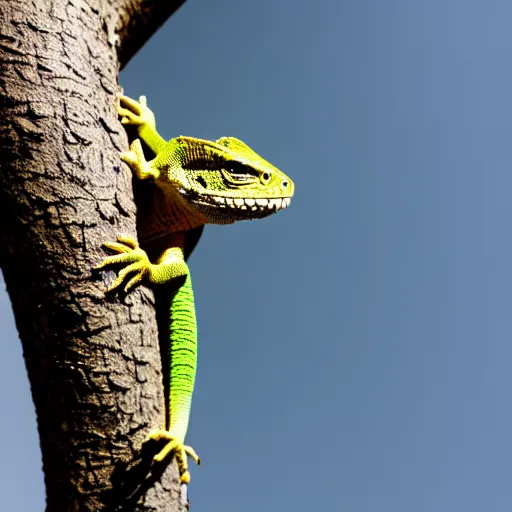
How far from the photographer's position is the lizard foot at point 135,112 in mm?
1924

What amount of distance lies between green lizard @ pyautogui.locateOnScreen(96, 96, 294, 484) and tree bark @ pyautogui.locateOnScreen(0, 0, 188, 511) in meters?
0.31

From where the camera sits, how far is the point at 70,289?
4.82 feet

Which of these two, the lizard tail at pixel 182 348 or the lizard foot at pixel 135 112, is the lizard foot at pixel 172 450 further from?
the lizard foot at pixel 135 112

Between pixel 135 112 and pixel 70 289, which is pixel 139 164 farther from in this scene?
pixel 70 289

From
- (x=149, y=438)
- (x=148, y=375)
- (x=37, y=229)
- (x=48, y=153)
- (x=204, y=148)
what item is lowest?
(x=149, y=438)

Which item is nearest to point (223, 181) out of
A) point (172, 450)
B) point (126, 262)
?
point (126, 262)

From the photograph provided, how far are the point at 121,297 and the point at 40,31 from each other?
2.31ft

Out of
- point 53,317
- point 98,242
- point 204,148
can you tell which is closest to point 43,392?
point 53,317

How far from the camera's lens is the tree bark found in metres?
1.48

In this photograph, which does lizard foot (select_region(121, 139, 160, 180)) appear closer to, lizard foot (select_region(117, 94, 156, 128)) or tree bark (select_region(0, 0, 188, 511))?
lizard foot (select_region(117, 94, 156, 128))

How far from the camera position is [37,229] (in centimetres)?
148

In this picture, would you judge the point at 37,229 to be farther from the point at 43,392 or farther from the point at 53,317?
the point at 43,392

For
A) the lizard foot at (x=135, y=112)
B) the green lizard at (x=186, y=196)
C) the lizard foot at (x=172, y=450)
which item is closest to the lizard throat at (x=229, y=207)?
the green lizard at (x=186, y=196)

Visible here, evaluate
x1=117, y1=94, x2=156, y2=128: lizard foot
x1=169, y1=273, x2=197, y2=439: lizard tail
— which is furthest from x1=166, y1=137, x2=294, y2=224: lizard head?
x1=169, y1=273, x2=197, y2=439: lizard tail
